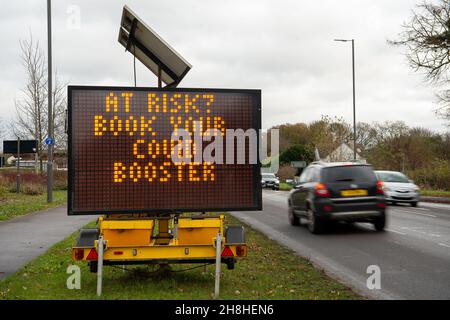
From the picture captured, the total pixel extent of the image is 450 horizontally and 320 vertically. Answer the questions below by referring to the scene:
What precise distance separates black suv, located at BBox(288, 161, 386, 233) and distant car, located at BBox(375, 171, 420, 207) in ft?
38.3

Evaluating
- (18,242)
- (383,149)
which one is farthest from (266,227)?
(383,149)

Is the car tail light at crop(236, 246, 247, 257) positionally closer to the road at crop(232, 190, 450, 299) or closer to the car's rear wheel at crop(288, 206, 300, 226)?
the road at crop(232, 190, 450, 299)

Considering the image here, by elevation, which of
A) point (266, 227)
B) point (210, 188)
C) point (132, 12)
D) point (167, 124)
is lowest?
point (266, 227)

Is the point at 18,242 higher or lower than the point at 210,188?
lower

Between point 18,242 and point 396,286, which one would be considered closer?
point 396,286

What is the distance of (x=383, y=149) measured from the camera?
5922 centimetres

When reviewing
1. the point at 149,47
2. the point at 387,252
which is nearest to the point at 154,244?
the point at 149,47

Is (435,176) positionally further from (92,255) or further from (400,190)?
(92,255)

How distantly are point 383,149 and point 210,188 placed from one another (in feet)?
178

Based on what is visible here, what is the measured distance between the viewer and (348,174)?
1455 cm

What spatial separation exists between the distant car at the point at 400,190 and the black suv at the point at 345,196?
11.7 meters

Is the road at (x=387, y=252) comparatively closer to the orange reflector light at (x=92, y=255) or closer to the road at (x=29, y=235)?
the orange reflector light at (x=92, y=255)

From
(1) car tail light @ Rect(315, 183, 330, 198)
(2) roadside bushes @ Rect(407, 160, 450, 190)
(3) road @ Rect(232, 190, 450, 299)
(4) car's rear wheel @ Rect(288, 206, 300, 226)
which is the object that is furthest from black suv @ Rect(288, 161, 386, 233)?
(2) roadside bushes @ Rect(407, 160, 450, 190)
